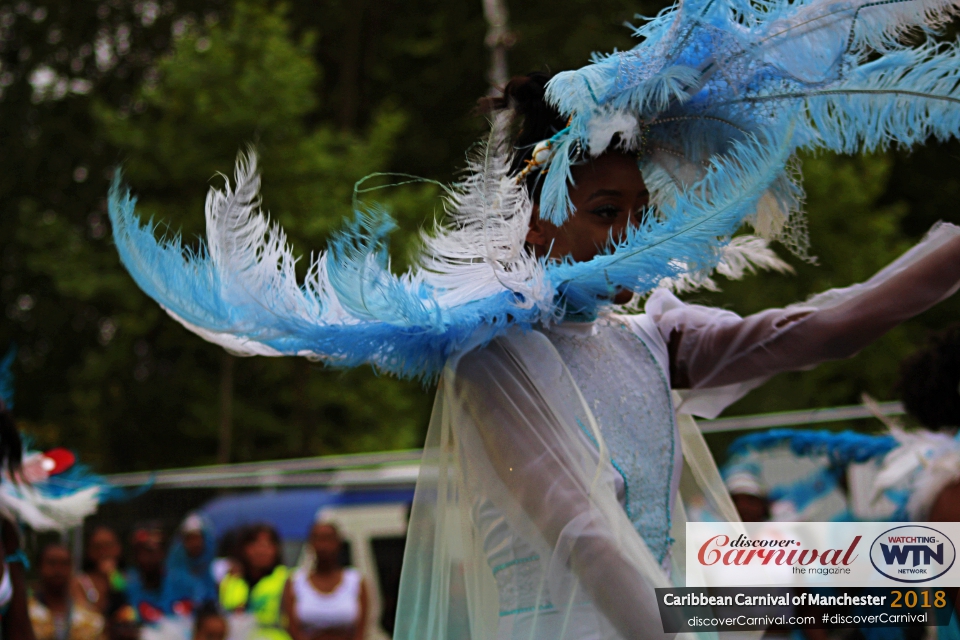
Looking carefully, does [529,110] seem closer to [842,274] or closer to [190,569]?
[190,569]

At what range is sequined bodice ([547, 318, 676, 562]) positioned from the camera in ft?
6.89

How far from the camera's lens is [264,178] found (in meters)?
10.3

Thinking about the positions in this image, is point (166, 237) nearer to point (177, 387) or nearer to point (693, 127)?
point (693, 127)

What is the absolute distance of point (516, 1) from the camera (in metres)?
13.0

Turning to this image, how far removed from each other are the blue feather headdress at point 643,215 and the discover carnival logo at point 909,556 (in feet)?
2.12

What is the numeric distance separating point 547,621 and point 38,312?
12.7 meters

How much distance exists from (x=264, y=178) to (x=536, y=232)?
27.6 feet

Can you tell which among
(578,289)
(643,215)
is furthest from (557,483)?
(643,215)

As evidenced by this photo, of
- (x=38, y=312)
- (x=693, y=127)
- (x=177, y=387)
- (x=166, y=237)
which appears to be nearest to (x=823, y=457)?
(x=693, y=127)

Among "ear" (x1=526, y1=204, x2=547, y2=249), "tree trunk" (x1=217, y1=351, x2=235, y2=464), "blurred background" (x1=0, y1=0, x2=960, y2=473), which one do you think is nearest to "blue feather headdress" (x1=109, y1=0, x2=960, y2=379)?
"ear" (x1=526, y1=204, x2=547, y2=249)

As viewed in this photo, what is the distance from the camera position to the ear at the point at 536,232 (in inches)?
87.1

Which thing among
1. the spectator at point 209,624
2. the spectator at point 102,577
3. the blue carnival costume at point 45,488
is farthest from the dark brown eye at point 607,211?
the spectator at point 102,577

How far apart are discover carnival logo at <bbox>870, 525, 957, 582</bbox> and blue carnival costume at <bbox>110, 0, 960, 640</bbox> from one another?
40cm

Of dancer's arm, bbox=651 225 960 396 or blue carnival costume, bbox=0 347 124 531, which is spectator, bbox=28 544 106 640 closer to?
blue carnival costume, bbox=0 347 124 531
